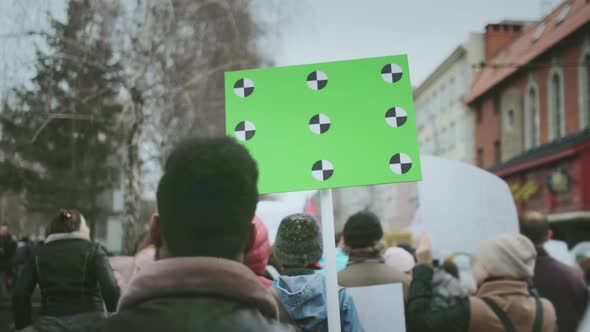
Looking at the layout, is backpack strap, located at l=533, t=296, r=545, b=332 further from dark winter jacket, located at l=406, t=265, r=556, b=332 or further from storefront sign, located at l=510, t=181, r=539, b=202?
storefront sign, located at l=510, t=181, r=539, b=202

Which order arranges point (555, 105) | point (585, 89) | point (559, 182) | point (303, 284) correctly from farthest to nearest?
1. point (555, 105)
2. point (559, 182)
3. point (585, 89)
4. point (303, 284)

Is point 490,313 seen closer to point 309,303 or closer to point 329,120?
point 309,303

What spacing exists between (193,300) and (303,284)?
177 cm

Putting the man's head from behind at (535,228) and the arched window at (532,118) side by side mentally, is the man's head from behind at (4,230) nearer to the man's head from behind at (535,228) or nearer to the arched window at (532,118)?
the man's head from behind at (535,228)

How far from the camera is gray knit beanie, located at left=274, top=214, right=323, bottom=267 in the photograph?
11.4ft

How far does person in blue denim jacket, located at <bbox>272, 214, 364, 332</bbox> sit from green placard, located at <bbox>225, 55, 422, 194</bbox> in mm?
271

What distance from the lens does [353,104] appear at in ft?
12.3

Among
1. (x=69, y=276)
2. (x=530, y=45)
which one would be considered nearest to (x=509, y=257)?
(x=69, y=276)

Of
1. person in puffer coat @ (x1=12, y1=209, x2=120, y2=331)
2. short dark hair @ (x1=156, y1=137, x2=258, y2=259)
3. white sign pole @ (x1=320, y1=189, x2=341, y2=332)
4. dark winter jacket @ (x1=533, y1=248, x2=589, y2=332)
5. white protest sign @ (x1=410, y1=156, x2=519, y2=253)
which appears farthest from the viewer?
person in puffer coat @ (x1=12, y1=209, x2=120, y2=331)

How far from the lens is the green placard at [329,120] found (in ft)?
12.1

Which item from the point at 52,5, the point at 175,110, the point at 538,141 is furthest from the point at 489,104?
the point at 52,5

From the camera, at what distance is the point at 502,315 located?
345cm

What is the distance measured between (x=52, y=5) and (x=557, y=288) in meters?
10.7

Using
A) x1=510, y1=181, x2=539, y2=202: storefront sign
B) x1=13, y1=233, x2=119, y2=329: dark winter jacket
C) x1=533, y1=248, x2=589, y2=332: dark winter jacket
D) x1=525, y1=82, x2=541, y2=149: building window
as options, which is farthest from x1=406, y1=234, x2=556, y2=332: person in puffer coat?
x1=525, y1=82, x2=541, y2=149: building window
